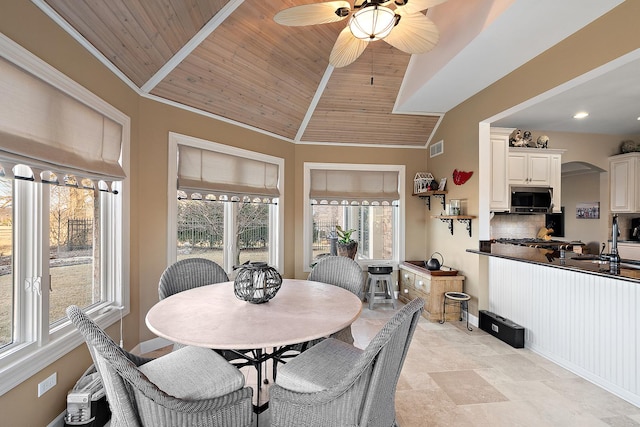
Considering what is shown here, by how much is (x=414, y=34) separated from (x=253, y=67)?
1738mm

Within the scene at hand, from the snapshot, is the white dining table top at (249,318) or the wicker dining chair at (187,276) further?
the wicker dining chair at (187,276)

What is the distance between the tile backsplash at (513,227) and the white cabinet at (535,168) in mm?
440

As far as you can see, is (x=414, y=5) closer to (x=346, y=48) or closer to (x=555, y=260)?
(x=346, y=48)

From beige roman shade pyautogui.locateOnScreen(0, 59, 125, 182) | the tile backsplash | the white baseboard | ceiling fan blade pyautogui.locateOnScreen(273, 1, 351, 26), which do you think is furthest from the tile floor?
ceiling fan blade pyautogui.locateOnScreen(273, 1, 351, 26)

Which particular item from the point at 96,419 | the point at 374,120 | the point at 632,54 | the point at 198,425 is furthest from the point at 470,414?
the point at 374,120

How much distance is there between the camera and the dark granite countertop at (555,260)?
7.59 ft

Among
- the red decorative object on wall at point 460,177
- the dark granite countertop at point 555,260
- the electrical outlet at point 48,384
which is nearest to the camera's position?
the electrical outlet at point 48,384

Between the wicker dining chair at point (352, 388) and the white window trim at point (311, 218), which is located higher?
the white window trim at point (311, 218)

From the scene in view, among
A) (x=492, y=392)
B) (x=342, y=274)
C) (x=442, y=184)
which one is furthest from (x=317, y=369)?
(x=442, y=184)

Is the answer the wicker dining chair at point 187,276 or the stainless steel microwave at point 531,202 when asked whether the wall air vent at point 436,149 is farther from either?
the wicker dining chair at point 187,276

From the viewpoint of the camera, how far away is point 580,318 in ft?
8.46

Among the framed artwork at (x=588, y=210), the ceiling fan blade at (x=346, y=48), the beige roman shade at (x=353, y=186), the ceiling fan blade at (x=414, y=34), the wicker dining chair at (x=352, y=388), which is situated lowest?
the wicker dining chair at (x=352, y=388)

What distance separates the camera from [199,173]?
3.38 m

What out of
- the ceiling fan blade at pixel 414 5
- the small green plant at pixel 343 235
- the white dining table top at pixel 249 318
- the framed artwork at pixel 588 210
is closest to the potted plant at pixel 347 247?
the small green plant at pixel 343 235
